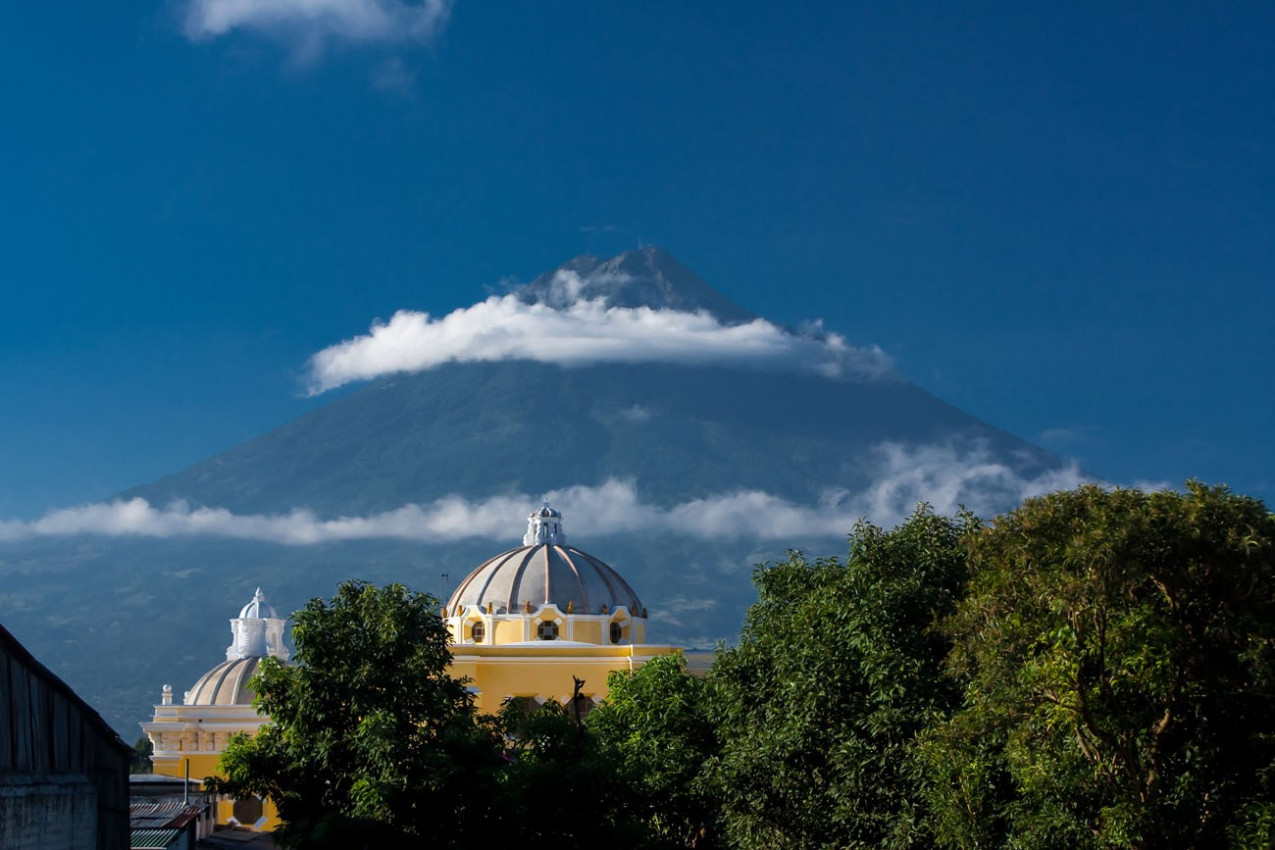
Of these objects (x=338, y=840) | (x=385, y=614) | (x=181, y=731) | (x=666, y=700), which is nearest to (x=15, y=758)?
(x=338, y=840)

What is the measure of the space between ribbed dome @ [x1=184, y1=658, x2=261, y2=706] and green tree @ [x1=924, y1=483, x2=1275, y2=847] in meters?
40.4

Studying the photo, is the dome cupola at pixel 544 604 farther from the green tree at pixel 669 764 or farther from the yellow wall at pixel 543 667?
the green tree at pixel 669 764

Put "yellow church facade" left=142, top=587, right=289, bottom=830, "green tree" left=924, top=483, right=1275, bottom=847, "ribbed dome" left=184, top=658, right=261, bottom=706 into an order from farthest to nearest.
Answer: "ribbed dome" left=184, top=658, right=261, bottom=706, "yellow church facade" left=142, top=587, right=289, bottom=830, "green tree" left=924, top=483, right=1275, bottom=847

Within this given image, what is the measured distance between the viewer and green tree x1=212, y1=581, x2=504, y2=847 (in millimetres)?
23703

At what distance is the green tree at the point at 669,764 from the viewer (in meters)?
26.9

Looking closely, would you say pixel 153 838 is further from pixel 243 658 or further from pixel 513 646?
pixel 243 658

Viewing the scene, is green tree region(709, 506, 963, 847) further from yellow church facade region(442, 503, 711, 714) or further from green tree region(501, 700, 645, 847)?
yellow church facade region(442, 503, 711, 714)

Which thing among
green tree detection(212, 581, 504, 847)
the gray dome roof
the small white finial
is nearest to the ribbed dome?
the gray dome roof

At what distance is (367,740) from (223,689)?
1298 inches

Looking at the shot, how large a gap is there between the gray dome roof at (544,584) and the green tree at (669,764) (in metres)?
24.4

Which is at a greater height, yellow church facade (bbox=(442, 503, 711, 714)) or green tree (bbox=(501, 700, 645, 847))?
yellow church facade (bbox=(442, 503, 711, 714))

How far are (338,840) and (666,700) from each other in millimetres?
11088

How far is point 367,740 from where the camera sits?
23922mm

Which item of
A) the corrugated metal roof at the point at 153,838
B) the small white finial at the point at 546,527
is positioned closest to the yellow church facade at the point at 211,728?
the small white finial at the point at 546,527
